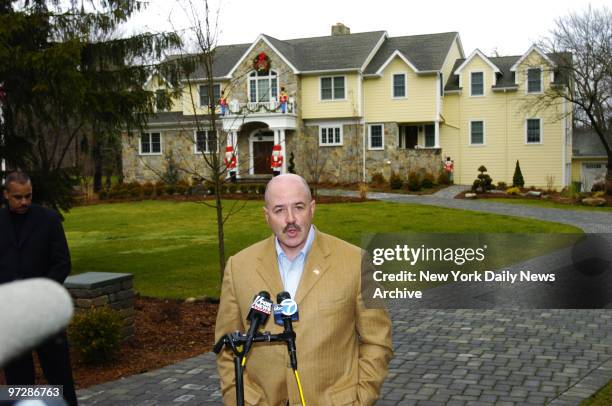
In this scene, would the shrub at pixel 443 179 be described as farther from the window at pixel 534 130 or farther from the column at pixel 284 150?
the column at pixel 284 150

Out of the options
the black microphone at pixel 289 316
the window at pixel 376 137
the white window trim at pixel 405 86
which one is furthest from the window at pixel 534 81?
the black microphone at pixel 289 316

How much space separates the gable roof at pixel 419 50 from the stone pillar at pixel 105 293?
31.8 metres

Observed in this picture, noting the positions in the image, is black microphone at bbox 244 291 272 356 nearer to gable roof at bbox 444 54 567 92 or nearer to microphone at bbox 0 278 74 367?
microphone at bbox 0 278 74 367

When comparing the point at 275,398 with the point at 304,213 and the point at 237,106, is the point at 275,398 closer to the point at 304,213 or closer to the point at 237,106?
the point at 304,213

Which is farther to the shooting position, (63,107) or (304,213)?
(63,107)

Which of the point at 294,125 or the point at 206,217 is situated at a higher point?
the point at 294,125

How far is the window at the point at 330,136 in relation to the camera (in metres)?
40.4

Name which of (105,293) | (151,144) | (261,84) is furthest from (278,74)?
(105,293)

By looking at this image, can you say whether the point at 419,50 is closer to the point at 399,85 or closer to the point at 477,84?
the point at 399,85

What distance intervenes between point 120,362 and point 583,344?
19.2 feet

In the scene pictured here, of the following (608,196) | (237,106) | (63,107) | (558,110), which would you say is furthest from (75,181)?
(558,110)

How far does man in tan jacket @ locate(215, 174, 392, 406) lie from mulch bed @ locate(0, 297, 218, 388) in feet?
15.1

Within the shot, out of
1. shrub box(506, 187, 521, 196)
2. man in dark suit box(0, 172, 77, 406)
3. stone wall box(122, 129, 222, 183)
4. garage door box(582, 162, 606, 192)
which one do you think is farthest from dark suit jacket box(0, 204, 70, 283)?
garage door box(582, 162, 606, 192)

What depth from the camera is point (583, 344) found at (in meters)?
8.98
